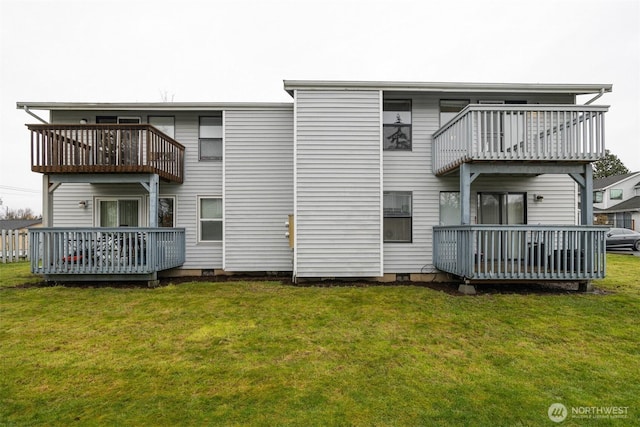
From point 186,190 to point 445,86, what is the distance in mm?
7724

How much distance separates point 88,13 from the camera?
14258 millimetres

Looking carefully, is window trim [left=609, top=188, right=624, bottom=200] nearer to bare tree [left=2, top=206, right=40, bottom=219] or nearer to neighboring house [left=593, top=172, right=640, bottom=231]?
neighboring house [left=593, top=172, right=640, bottom=231]

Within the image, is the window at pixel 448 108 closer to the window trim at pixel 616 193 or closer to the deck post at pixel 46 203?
the deck post at pixel 46 203

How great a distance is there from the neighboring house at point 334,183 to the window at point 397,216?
0.04 metres

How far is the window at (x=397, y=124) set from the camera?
8.69 meters

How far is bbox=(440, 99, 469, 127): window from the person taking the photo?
873 centimetres

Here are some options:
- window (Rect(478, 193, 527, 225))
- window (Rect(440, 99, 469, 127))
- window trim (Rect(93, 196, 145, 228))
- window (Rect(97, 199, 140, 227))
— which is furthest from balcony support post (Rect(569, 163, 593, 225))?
window (Rect(97, 199, 140, 227))

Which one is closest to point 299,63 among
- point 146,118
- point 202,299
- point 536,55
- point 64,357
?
point 536,55

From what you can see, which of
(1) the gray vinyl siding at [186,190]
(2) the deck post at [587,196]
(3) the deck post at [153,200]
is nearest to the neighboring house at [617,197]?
(2) the deck post at [587,196]

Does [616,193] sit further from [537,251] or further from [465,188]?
[465,188]

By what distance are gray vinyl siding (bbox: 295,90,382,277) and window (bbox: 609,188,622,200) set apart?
1356 inches

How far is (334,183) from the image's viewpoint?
26.4 ft

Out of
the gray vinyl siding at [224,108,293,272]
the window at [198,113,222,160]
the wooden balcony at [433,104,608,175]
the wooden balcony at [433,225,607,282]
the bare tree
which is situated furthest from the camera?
the bare tree

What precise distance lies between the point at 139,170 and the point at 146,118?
2494 mm
